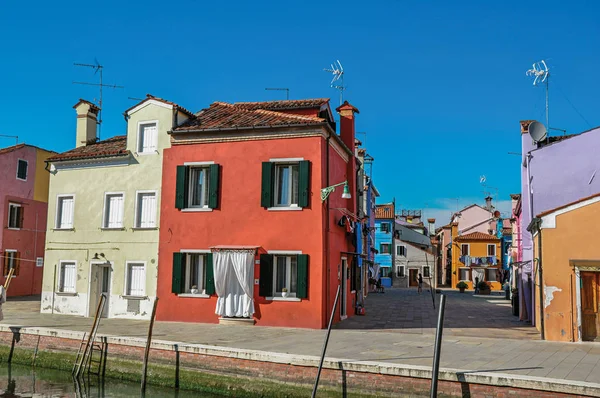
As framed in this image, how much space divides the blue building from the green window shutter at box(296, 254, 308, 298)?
3748 centimetres

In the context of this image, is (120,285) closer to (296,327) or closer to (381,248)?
(296,327)

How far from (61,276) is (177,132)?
289 inches

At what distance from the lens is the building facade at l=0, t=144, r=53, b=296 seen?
95.9 ft

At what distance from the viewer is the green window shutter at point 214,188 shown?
18375 millimetres

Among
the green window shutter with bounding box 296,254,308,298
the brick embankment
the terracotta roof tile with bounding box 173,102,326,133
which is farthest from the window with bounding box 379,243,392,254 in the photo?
the brick embankment

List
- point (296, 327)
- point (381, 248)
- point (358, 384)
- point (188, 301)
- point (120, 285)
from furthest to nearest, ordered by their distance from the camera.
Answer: point (381, 248)
point (120, 285)
point (188, 301)
point (296, 327)
point (358, 384)

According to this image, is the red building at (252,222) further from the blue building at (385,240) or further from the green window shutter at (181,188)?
the blue building at (385,240)

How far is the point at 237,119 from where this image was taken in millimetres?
19078

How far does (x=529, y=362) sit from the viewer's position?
36.6 ft

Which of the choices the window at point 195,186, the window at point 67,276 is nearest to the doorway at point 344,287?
the window at point 195,186

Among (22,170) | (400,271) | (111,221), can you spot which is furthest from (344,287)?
(400,271)

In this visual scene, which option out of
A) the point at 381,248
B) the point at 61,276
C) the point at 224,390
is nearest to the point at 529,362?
the point at 224,390

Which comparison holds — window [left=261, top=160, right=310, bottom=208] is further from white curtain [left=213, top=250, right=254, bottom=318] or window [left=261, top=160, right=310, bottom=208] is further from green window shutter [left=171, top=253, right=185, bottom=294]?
green window shutter [left=171, top=253, right=185, bottom=294]

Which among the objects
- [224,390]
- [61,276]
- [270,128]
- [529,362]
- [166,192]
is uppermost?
[270,128]
